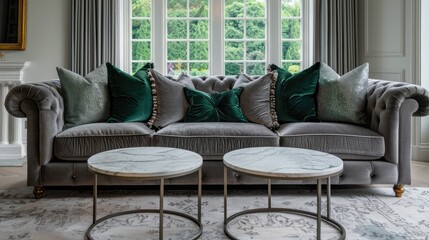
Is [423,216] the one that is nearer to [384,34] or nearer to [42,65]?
[384,34]

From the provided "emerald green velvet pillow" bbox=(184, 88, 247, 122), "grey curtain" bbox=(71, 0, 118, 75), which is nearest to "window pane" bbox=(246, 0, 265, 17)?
"grey curtain" bbox=(71, 0, 118, 75)

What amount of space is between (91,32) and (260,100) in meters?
2.11

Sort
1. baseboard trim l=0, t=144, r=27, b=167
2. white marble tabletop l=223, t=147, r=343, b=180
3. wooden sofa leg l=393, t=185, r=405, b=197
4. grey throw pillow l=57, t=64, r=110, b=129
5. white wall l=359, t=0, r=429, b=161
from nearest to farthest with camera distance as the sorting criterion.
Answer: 1. white marble tabletop l=223, t=147, r=343, b=180
2. wooden sofa leg l=393, t=185, r=405, b=197
3. grey throw pillow l=57, t=64, r=110, b=129
4. white wall l=359, t=0, r=429, b=161
5. baseboard trim l=0, t=144, r=27, b=167

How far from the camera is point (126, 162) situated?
2.32 meters

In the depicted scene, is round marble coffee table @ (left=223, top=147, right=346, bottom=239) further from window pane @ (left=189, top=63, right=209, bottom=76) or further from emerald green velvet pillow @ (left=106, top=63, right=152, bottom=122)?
window pane @ (left=189, top=63, right=209, bottom=76)

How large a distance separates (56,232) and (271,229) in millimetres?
1185

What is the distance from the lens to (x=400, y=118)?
3105mm

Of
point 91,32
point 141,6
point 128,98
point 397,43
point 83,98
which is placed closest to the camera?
point 83,98

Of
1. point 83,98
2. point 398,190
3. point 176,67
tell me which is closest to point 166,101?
point 83,98

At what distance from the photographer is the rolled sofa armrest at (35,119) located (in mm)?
3031

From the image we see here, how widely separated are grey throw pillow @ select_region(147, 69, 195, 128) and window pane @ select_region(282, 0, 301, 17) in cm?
190

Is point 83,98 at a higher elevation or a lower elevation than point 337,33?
lower

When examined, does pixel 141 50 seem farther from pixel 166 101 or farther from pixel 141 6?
pixel 166 101

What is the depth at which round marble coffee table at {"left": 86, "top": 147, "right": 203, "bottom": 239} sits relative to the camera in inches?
84.4
